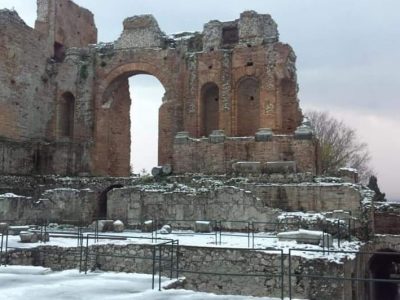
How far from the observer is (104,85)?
28.2 metres

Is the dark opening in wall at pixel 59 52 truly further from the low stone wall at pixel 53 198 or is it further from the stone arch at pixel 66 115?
the low stone wall at pixel 53 198

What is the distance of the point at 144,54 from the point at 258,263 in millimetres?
16937

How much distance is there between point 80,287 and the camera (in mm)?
8547

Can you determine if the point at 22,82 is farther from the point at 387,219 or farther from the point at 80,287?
the point at 80,287

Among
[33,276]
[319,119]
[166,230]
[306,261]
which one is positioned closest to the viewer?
[33,276]

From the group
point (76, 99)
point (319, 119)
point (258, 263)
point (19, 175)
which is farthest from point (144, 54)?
point (319, 119)

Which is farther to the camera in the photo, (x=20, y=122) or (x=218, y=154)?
(x=20, y=122)

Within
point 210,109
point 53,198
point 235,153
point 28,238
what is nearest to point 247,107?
point 210,109

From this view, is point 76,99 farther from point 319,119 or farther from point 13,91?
point 319,119

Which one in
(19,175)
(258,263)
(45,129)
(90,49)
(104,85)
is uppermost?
(90,49)

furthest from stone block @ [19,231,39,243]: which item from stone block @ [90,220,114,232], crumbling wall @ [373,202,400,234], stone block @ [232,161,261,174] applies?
crumbling wall @ [373,202,400,234]

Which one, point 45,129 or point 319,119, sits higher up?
point 319,119

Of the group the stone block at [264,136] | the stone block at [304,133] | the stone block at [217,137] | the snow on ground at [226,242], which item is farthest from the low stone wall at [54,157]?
the stone block at [304,133]

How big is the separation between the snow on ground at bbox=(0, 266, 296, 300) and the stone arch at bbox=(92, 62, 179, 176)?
16613 millimetres
